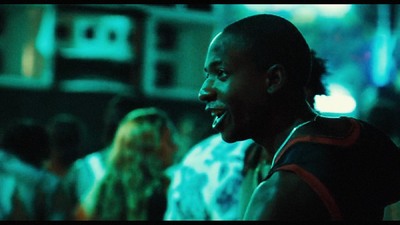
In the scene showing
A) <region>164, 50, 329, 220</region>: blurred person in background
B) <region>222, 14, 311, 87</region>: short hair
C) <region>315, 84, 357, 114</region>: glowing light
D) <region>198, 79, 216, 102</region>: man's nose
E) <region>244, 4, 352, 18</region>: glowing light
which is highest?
<region>222, 14, 311, 87</region>: short hair

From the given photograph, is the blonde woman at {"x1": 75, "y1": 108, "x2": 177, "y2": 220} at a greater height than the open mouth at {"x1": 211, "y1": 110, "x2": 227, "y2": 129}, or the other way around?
the open mouth at {"x1": 211, "y1": 110, "x2": 227, "y2": 129}

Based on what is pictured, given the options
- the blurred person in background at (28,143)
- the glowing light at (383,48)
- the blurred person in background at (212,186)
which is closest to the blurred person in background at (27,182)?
the blurred person in background at (28,143)

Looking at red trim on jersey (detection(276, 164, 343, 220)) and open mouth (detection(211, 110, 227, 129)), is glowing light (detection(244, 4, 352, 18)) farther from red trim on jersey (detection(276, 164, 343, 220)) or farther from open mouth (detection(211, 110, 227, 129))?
red trim on jersey (detection(276, 164, 343, 220))

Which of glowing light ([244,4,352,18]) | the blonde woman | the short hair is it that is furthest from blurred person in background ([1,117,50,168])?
the short hair

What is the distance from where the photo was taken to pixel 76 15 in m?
7.03

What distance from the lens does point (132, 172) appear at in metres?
5.29

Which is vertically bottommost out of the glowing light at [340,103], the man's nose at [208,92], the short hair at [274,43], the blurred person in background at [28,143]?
the glowing light at [340,103]

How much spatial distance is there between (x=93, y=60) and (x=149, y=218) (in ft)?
8.71

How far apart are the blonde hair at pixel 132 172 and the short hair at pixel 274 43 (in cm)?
348

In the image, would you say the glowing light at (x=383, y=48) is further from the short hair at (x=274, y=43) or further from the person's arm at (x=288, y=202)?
the person's arm at (x=288, y=202)

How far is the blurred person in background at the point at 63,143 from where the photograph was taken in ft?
19.3

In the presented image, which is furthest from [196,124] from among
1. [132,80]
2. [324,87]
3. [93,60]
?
[324,87]

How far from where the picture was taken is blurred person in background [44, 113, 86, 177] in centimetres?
589

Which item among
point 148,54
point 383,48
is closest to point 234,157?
point 148,54
